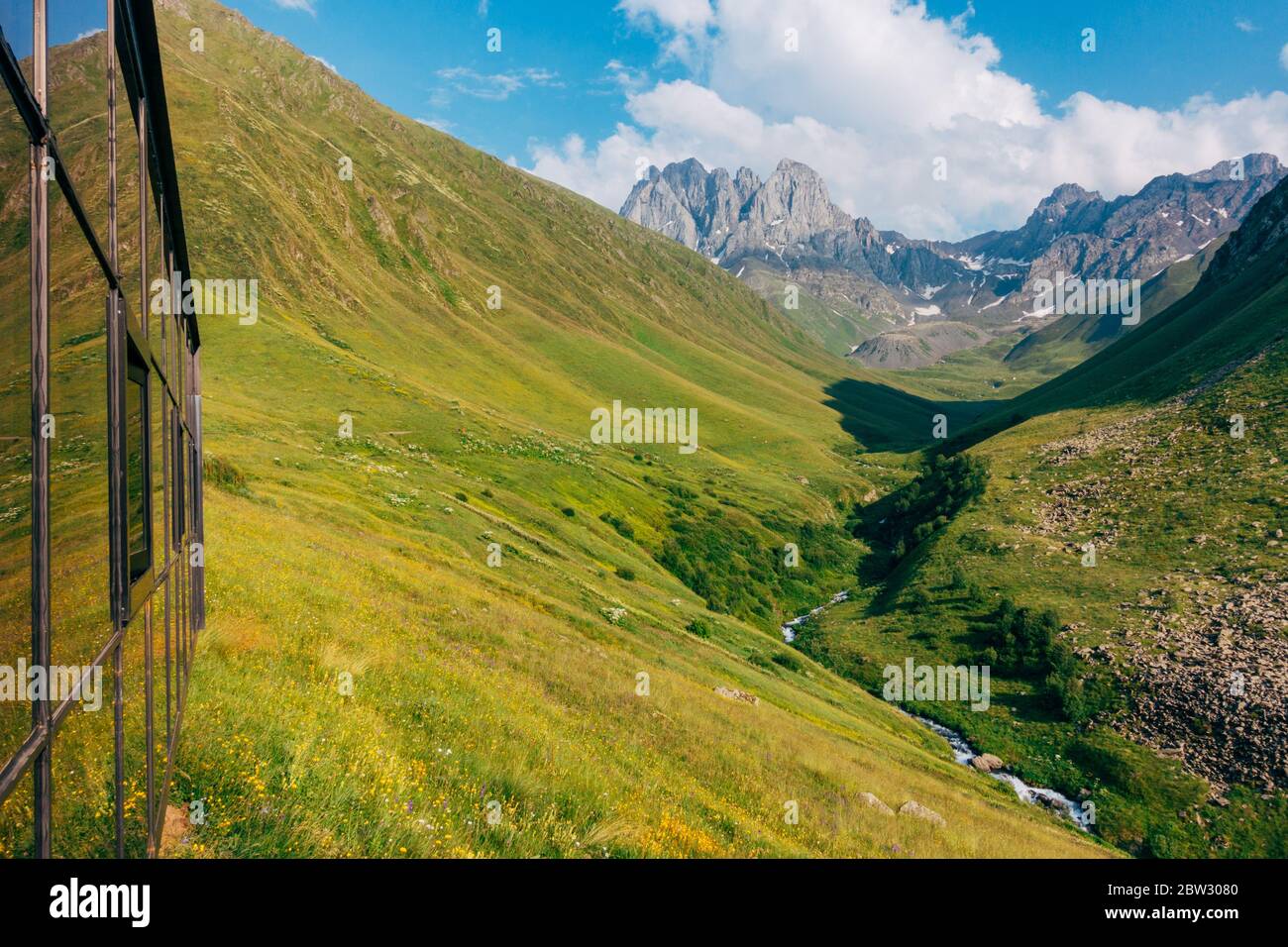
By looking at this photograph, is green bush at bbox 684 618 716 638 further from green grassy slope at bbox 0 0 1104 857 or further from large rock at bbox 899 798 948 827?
large rock at bbox 899 798 948 827

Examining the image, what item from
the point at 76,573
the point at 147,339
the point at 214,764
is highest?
the point at 147,339

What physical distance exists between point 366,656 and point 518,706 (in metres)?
3.30

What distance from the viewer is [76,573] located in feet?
11.4

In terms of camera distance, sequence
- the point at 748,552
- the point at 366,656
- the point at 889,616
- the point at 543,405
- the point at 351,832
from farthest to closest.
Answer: the point at 543,405 < the point at 748,552 < the point at 889,616 < the point at 366,656 < the point at 351,832

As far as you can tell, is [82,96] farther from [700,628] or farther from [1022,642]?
[1022,642]

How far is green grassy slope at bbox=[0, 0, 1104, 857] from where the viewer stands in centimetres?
793

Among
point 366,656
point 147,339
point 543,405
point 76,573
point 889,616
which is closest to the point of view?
point 76,573

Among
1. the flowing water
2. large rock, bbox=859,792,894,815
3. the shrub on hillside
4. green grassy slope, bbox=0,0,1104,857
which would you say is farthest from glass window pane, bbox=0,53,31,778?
the shrub on hillside

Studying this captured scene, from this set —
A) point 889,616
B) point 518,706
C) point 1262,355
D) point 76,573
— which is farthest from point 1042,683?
point 1262,355

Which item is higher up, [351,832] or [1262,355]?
[1262,355]

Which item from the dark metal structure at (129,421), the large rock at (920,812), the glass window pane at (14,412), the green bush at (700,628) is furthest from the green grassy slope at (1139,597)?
the glass window pane at (14,412)

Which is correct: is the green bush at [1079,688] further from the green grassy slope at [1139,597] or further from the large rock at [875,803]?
the large rock at [875,803]

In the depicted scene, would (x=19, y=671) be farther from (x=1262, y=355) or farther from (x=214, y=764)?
(x=1262, y=355)

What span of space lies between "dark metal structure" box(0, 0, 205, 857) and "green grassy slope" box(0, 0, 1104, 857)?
1.04ft
